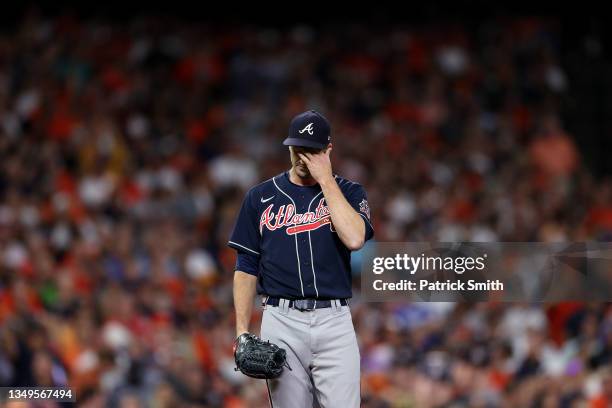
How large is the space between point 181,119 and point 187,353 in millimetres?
3740

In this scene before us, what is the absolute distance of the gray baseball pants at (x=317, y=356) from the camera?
417 cm

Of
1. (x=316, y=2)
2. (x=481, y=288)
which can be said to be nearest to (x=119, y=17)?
(x=316, y=2)

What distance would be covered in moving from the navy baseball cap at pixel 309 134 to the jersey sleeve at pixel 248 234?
0.36 metres

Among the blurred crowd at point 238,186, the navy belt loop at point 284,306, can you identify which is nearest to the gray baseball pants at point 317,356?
the navy belt loop at point 284,306

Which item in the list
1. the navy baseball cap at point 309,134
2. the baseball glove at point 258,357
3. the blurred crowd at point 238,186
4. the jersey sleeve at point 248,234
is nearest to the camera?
the baseball glove at point 258,357

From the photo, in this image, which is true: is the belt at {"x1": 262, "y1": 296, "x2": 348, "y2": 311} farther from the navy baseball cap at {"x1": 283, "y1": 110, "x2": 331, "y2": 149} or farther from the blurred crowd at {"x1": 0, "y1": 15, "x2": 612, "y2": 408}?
the blurred crowd at {"x1": 0, "y1": 15, "x2": 612, "y2": 408}

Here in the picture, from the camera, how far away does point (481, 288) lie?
17.1 feet

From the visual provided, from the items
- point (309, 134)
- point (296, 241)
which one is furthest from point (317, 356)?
point (309, 134)

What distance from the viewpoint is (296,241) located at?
423 cm

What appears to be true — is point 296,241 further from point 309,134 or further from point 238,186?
point 238,186

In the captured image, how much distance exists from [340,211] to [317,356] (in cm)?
58

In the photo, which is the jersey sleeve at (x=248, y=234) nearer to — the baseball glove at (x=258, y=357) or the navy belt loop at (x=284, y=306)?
the navy belt loop at (x=284, y=306)

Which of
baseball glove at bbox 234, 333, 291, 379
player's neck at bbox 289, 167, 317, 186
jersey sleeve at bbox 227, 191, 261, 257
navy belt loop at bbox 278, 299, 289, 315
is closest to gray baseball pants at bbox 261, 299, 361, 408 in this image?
navy belt loop at bbox 278, 299, 289, 315

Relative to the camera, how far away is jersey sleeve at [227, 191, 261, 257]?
4.33m
